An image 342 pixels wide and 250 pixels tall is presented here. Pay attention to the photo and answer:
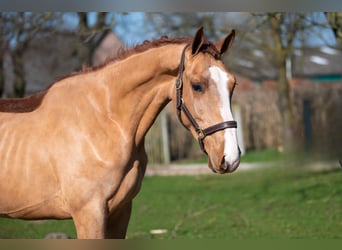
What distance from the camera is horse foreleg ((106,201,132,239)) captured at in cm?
324

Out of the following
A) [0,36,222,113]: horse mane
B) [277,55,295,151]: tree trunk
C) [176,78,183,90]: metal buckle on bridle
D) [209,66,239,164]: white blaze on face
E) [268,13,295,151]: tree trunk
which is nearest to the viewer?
[209,66,239,164]: white blaze on face

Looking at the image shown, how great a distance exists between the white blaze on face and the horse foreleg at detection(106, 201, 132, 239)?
2.72ft

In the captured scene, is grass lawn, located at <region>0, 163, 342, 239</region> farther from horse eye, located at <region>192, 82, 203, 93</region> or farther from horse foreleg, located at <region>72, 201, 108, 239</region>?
horse eye, located at <region>192, 82, 203, 93</region>

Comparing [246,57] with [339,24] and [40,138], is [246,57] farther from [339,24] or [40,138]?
[40,138]

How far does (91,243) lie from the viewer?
2943mm

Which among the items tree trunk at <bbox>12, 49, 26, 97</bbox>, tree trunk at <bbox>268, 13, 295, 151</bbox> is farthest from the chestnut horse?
tree trunk at <bbox>12, 49, 26, 97</bbox>

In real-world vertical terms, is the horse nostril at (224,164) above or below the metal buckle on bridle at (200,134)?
below

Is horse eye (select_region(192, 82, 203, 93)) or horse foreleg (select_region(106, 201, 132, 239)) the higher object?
horse eye (select_region(192, 82, 203, 93))

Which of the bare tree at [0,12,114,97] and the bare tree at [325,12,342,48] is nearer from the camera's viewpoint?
the bare tree at [325,12,342,48]

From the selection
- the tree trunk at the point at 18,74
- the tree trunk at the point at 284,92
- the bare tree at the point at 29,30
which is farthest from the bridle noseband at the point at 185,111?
the tree trunk at the point at 18,74

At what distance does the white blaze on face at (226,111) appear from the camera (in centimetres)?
280

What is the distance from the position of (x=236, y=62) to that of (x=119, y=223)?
66.7ft

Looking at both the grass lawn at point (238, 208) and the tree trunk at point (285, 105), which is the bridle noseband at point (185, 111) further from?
the tree trunk at point (285, 105)

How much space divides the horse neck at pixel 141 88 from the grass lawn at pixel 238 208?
387cm
